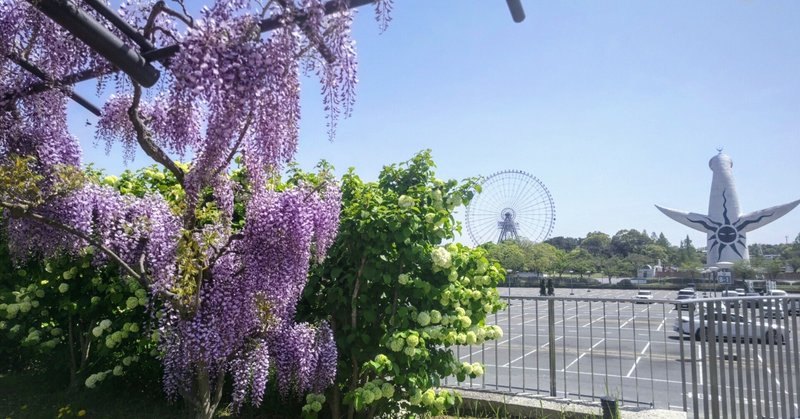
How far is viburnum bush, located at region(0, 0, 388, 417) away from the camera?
2453 mm

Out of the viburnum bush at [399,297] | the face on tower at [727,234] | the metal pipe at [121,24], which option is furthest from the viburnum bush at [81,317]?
the face on tower at [727,234]

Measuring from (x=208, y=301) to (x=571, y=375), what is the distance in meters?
10.4

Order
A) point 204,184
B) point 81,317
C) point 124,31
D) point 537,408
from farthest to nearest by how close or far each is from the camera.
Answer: point 81,317 < point 537,408 < point 204,184 < point 124,31

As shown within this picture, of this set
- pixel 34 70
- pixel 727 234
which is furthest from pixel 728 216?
pixel 34 70

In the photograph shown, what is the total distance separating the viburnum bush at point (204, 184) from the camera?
2.45m

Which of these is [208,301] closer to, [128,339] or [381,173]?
[381,173]

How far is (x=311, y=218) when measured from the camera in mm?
3451

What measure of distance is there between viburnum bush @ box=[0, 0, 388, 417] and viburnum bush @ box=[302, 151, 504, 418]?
0.38 m

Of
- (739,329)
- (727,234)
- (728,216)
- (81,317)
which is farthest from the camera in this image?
(727,234)

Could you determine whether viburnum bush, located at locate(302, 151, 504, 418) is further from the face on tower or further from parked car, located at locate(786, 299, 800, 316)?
the face on tower

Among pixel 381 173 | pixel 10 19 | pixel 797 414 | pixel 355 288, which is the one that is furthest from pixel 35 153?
pixel 797 414

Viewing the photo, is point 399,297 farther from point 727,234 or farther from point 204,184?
point 727,234

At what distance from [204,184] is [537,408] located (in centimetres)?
364

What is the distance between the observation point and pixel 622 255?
326ft
